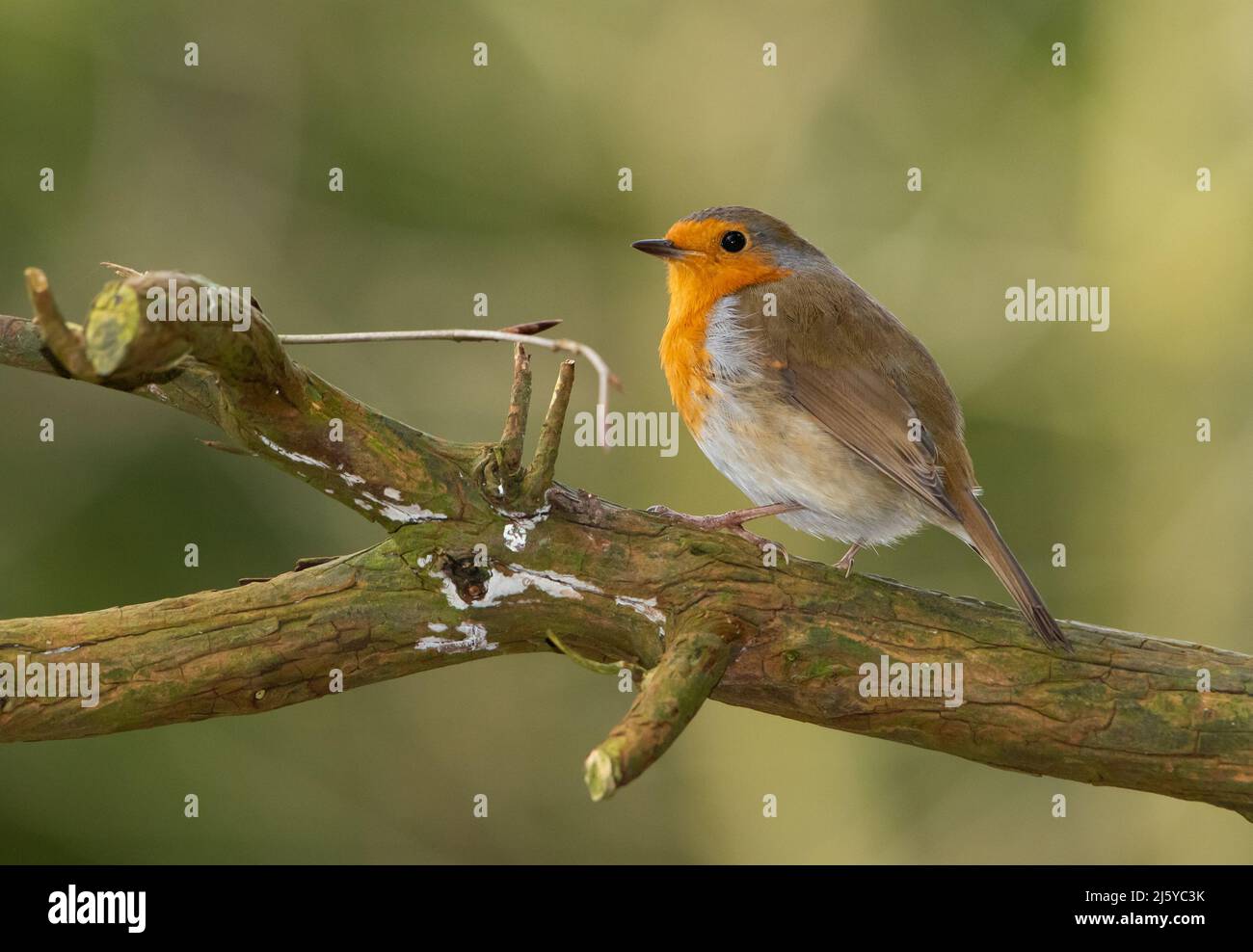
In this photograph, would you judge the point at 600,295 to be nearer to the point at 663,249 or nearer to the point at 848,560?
the point at 663,249

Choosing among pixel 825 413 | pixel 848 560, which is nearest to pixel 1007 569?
pixel 848 560

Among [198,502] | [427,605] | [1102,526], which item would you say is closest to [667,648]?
[427,605]

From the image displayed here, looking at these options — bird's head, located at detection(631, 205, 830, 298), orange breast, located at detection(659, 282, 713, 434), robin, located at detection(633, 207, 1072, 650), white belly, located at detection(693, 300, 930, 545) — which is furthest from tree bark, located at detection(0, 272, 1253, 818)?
bird's head, located at detection(631, 205, 830, 298)

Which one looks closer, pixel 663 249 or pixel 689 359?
pixel 689 359

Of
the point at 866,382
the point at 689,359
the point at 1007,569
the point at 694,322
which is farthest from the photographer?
the point at 694,322

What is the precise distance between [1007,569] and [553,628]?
1.21 meters

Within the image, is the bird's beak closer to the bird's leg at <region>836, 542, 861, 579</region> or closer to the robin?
the robin

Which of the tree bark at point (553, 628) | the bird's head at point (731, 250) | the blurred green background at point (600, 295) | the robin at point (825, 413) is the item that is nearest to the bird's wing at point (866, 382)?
the robin at point (825, 413)

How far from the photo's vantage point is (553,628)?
314 centimetres

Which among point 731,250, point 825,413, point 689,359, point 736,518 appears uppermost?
point 731,250

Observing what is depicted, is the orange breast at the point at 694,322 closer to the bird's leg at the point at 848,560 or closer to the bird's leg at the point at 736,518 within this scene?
the bird's leg at the point at 736,518

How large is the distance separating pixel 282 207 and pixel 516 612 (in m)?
3.84

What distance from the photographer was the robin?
3699 millimetres

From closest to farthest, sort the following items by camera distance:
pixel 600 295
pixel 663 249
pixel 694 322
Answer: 1. pixel 694 322
2. pixel 663 249
3. pixel 600 295
